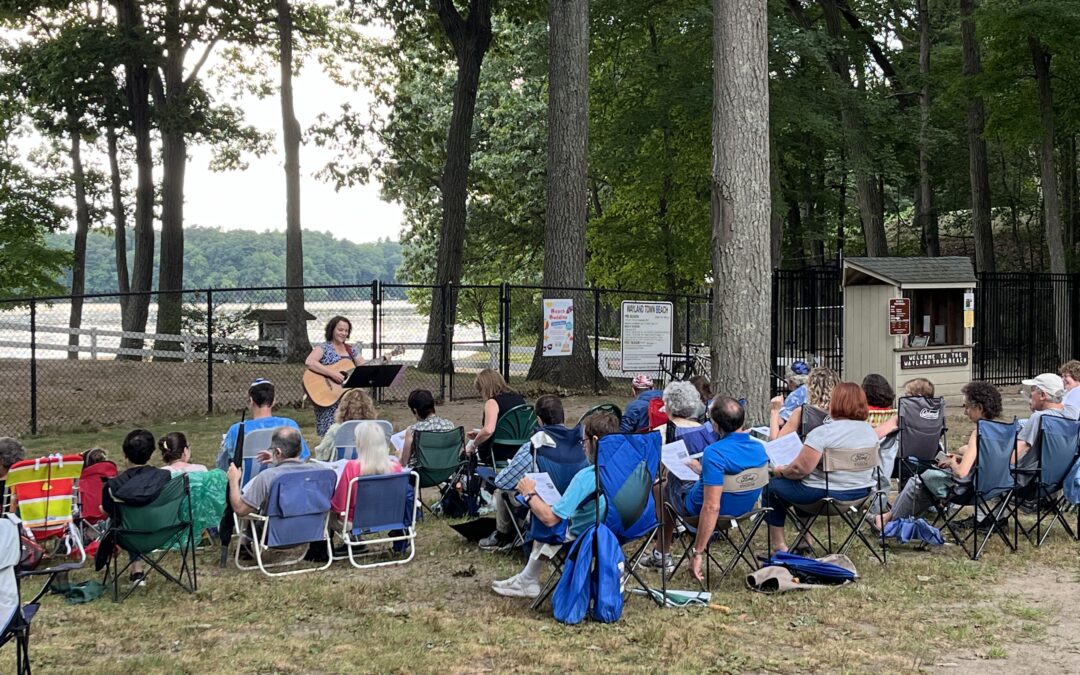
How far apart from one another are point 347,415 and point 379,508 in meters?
1.05

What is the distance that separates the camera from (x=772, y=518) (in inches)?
291

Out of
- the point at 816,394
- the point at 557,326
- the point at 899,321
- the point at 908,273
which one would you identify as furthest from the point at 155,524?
the point at 908,273

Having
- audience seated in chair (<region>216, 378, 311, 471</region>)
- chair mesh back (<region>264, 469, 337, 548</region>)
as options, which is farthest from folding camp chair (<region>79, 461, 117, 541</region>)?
chair mesh back (<region>264, 469, 337, 548</region>)

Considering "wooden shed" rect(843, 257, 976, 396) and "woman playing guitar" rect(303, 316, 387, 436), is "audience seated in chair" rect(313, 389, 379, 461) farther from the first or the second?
"wooden shed" rect(843, 257, 976, 396)

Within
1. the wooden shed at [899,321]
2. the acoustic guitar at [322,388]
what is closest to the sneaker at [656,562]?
the acoustic guitar at [322,388]

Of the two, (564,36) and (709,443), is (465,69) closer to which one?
(564,36)

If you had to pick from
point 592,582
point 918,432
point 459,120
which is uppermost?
point 459,120

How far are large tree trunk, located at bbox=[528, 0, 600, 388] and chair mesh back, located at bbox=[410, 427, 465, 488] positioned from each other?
10.6 metres

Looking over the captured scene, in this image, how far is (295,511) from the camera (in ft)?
23.0

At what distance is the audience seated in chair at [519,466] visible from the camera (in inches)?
264

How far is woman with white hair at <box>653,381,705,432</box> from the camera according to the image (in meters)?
7.26

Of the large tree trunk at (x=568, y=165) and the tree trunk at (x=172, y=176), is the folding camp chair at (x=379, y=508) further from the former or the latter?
the tree trunk at (x=172, y=176)

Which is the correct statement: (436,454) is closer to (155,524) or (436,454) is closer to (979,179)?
(155,524)

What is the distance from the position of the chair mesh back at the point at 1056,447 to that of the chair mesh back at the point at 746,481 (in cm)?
250
